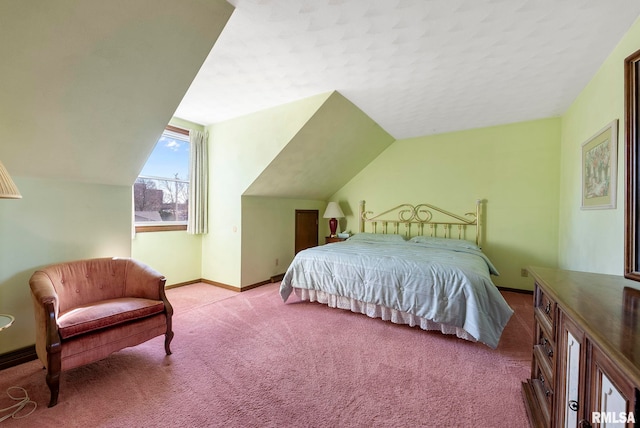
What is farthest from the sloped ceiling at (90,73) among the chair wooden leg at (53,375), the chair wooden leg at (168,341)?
the chair wooden leg at (168,341)

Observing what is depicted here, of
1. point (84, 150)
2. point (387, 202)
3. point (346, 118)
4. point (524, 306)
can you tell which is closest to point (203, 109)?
point (84, 150)

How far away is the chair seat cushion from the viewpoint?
1.81 metres

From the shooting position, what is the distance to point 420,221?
4.85 m

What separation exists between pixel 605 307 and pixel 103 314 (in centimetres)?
299

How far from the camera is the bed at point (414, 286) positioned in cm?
244

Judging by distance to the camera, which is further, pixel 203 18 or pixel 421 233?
pixel 421 233

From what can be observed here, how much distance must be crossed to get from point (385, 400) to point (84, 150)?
10.6 feet

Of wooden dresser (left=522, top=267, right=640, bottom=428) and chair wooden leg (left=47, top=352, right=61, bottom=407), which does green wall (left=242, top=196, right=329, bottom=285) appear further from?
wooden dresser (left=522, top=267, right=640, bottom=428)

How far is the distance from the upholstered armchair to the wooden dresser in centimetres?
270

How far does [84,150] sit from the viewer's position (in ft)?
7.57

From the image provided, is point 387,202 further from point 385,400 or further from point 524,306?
point 385,400

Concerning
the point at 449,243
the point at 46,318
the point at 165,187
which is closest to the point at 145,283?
the point at 46,318

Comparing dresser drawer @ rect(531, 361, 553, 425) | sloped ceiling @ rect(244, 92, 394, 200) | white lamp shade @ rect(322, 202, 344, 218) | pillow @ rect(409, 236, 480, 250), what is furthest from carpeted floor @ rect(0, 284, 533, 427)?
white lamp shade @ rect(322, 202, 344, 218)

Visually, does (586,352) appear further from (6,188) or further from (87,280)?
(87,280)
